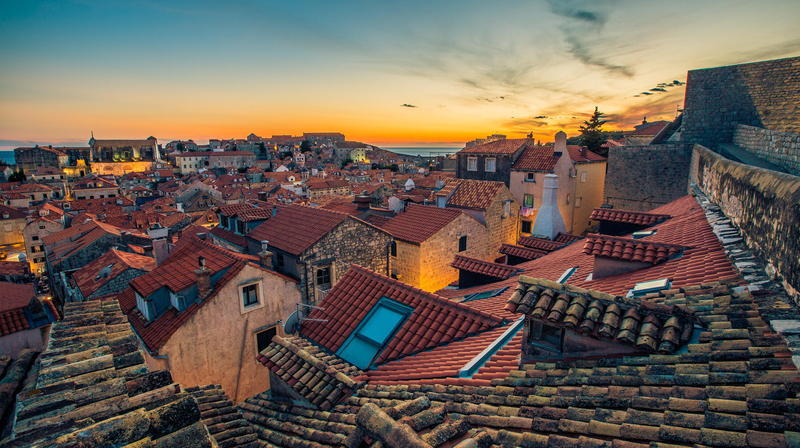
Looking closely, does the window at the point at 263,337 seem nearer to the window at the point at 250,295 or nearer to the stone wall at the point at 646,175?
the window at the point at 250,295

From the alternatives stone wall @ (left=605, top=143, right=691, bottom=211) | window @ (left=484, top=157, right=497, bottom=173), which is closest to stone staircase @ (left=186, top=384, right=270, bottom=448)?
stone wall @ (left=605, top=143, right=691, bottom=211)

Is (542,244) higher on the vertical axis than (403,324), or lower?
lower

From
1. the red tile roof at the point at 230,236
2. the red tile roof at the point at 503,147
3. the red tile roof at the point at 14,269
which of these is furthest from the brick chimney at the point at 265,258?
the red tile roof at the point at 14,269

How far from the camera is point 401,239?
19.1 m

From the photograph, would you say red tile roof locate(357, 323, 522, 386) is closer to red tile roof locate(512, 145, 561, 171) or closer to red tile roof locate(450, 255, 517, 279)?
red tile roof locate(450, 255, 517, 279)

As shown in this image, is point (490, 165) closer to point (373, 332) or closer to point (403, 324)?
point (403, 324)

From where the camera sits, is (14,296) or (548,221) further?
(548,221)

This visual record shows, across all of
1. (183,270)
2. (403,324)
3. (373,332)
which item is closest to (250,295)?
(183,270)

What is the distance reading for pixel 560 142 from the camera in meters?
27.6

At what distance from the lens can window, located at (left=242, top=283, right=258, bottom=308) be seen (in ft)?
42.8

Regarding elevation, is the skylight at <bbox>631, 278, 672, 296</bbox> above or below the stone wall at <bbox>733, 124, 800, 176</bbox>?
below

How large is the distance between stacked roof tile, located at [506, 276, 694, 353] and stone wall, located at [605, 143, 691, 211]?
20.0 m

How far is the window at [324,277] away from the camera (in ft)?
51.3

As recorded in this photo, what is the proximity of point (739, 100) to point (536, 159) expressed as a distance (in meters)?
12.7
